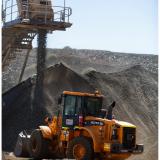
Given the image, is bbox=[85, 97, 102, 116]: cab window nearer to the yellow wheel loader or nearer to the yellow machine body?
the yellow wheel loader

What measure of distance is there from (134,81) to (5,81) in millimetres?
9711

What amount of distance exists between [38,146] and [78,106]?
7.60ft

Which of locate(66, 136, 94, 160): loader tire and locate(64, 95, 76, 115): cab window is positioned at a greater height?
locate(64, 95, 76, 115): cab window

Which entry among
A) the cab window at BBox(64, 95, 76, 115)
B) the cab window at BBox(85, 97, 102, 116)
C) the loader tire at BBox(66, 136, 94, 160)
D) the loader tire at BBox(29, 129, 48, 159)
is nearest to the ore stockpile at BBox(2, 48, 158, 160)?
the cab window at BBox(85, 97, 102, 116)

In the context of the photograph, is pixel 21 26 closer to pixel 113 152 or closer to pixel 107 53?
pixel 113 152

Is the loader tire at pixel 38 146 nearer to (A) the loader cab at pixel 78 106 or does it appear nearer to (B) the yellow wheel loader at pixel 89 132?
(B) the yellow wheel loader at pixel 89 132

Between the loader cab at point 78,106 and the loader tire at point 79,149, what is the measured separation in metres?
0.67

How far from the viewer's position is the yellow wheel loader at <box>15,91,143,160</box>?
1556cm

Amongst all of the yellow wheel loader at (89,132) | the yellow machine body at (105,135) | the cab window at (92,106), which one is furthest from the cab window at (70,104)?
the cab window at (92,106)

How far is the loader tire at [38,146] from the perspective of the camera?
17122 mm

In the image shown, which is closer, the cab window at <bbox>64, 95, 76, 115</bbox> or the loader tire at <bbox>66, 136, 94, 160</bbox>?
the loader tire at <bbox>66, 136, 94, 160</bbox>

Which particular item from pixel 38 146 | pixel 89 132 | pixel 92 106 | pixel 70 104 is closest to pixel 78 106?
pixel 70 104

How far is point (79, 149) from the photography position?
15.8 metres

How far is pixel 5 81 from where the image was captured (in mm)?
36625
